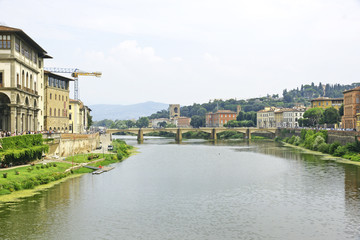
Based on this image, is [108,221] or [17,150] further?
[17,150]

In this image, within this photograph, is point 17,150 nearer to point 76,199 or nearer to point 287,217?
point 76,199

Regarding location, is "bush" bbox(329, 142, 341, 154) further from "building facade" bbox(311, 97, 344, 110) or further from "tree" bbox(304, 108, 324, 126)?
"building facade" bbox(311, 97, 344, 110)

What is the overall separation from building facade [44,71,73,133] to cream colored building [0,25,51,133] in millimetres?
12925

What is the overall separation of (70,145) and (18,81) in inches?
741

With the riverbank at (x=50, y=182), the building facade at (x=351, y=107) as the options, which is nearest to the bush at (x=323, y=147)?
the building facade at (x=351, y=107)

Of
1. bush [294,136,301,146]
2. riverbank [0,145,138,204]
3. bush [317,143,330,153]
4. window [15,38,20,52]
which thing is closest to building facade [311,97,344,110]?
bush [294,136,301,146]

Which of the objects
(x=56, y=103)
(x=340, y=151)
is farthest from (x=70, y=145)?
(x=340, y=151)

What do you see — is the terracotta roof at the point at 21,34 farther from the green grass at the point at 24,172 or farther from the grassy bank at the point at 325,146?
the grassy bank at the point at 325,146

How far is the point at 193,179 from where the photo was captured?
6488 centimetres

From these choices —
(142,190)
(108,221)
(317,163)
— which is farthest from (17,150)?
(317,163)

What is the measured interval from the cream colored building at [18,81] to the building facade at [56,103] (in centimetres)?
1293

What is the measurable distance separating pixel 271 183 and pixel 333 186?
834 centimetres

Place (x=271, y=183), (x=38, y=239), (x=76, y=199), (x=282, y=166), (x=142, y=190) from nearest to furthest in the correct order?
(x=38, y=239), (x=76, y=199), (x=142, y=190), (x=271, y=183), (x=282, y=166)

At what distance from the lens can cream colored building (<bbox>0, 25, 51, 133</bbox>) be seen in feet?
210
